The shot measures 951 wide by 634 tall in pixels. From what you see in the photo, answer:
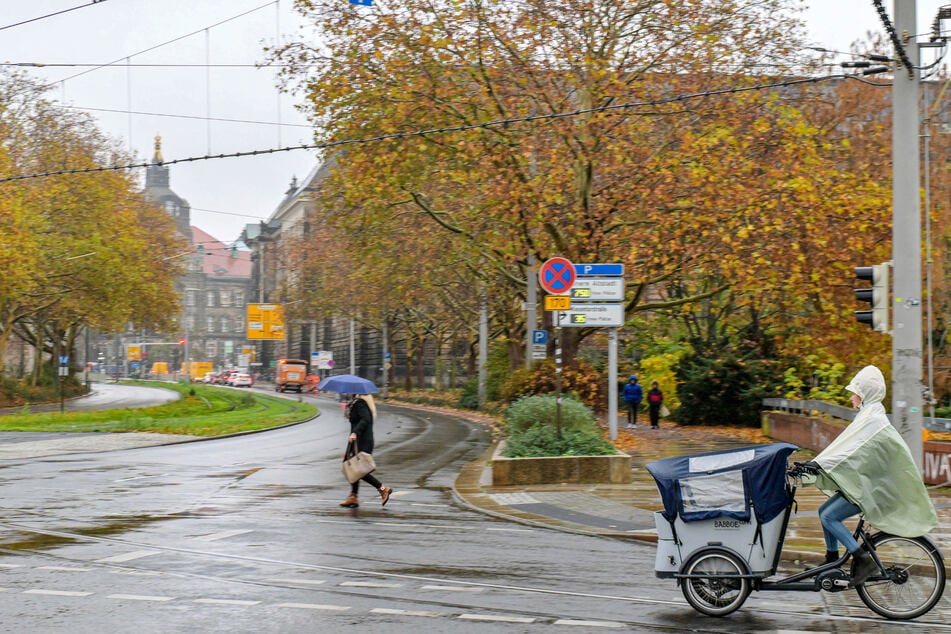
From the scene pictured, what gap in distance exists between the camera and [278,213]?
464 feet

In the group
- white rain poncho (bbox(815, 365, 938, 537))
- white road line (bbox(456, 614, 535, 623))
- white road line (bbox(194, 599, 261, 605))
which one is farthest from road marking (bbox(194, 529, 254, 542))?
white rain poncho (bbox(815, 365, 938, 537))

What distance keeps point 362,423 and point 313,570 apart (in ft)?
17.4

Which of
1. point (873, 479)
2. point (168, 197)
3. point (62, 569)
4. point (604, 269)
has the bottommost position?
point (62, 569)

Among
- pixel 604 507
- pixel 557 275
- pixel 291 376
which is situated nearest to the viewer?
pixel 604 507

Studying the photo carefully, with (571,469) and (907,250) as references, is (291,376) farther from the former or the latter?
(907,250)

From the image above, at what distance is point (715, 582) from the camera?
797cm

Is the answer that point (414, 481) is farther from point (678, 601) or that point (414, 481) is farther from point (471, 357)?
point (471, 357)

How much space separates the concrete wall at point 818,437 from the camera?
15.8m

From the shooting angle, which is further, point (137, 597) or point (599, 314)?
point (599, 314)

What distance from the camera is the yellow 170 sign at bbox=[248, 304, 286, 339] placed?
77.3 metres

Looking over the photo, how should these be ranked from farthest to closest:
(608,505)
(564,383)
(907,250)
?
(564,383)
(608,505)
(907,250)

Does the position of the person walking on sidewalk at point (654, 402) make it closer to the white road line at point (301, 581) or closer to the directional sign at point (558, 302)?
the directional sign at point (558, 302)

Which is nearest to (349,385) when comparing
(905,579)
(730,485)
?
(730,485)

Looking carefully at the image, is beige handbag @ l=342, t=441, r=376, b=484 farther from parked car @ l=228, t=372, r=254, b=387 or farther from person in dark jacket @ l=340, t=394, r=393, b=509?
parked car @ l=228, t=372, r=254, b=387
